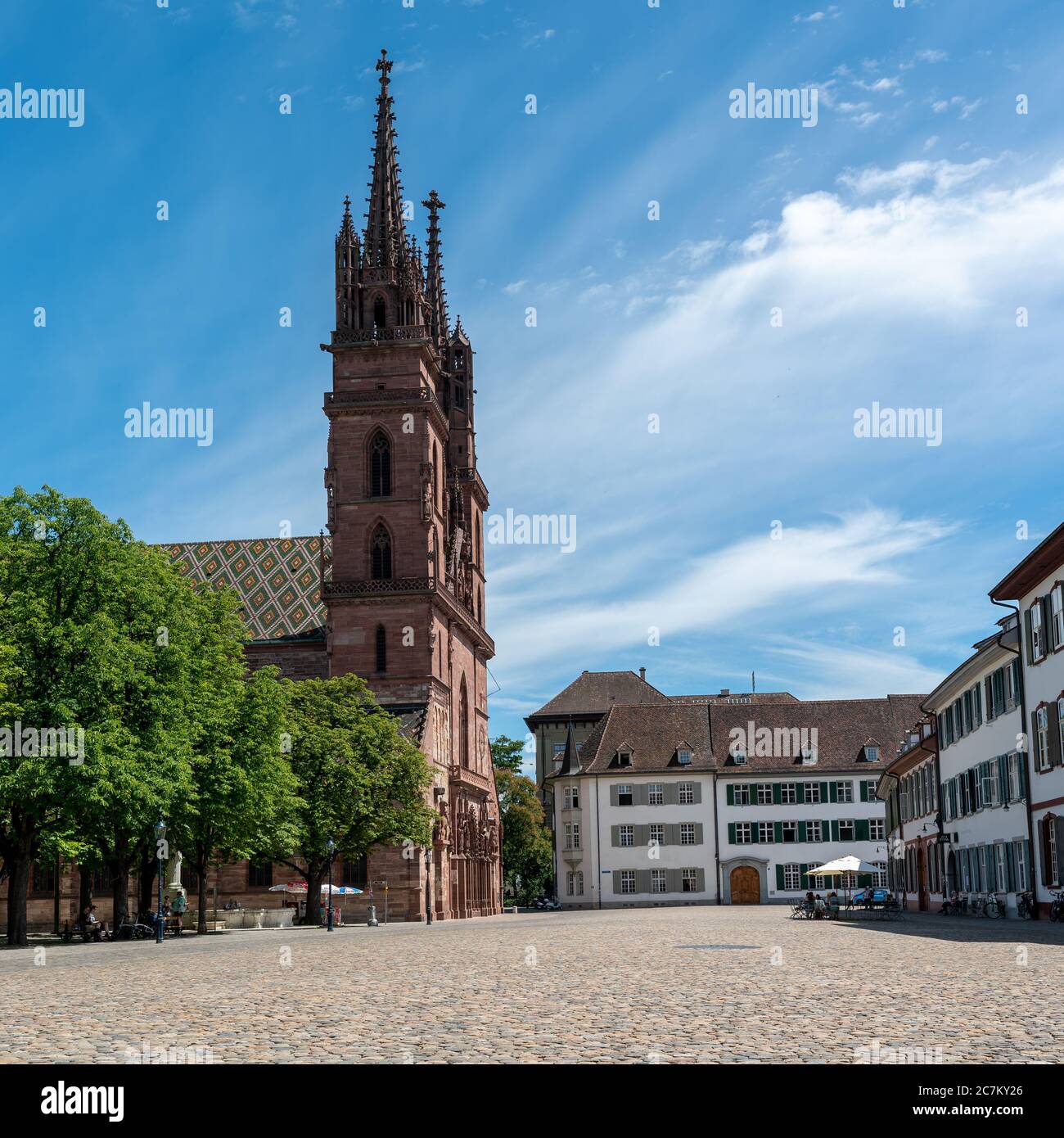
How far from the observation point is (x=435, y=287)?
99500mm

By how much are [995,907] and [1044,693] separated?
977 centimetres

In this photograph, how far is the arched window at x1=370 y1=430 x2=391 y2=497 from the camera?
77500 millimetres

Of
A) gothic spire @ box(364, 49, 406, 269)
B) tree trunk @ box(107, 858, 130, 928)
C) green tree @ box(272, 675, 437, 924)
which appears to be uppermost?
gothic spire @ box(364, 49, 406, 269)

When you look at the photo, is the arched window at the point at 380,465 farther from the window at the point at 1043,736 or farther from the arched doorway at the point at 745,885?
the window at the point at 1043,736

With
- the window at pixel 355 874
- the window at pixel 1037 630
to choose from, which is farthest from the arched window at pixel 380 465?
the window at pixel 1037 630

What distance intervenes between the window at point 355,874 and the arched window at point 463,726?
648 inches

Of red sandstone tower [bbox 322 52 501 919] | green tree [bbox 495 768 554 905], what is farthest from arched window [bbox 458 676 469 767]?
green tree [bbox 495 768 554 905]

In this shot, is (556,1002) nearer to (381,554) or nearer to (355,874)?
(355,874)

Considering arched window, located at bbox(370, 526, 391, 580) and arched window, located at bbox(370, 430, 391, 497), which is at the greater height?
arched window, located at bbox(370, 430, 391, 497)

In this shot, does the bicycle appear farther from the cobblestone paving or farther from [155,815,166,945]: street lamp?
[155,815,166,945]: street lamp

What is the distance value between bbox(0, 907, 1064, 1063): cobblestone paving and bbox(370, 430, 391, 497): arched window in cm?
4748

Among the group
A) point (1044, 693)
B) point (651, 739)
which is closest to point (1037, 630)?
point (1044, 693)
